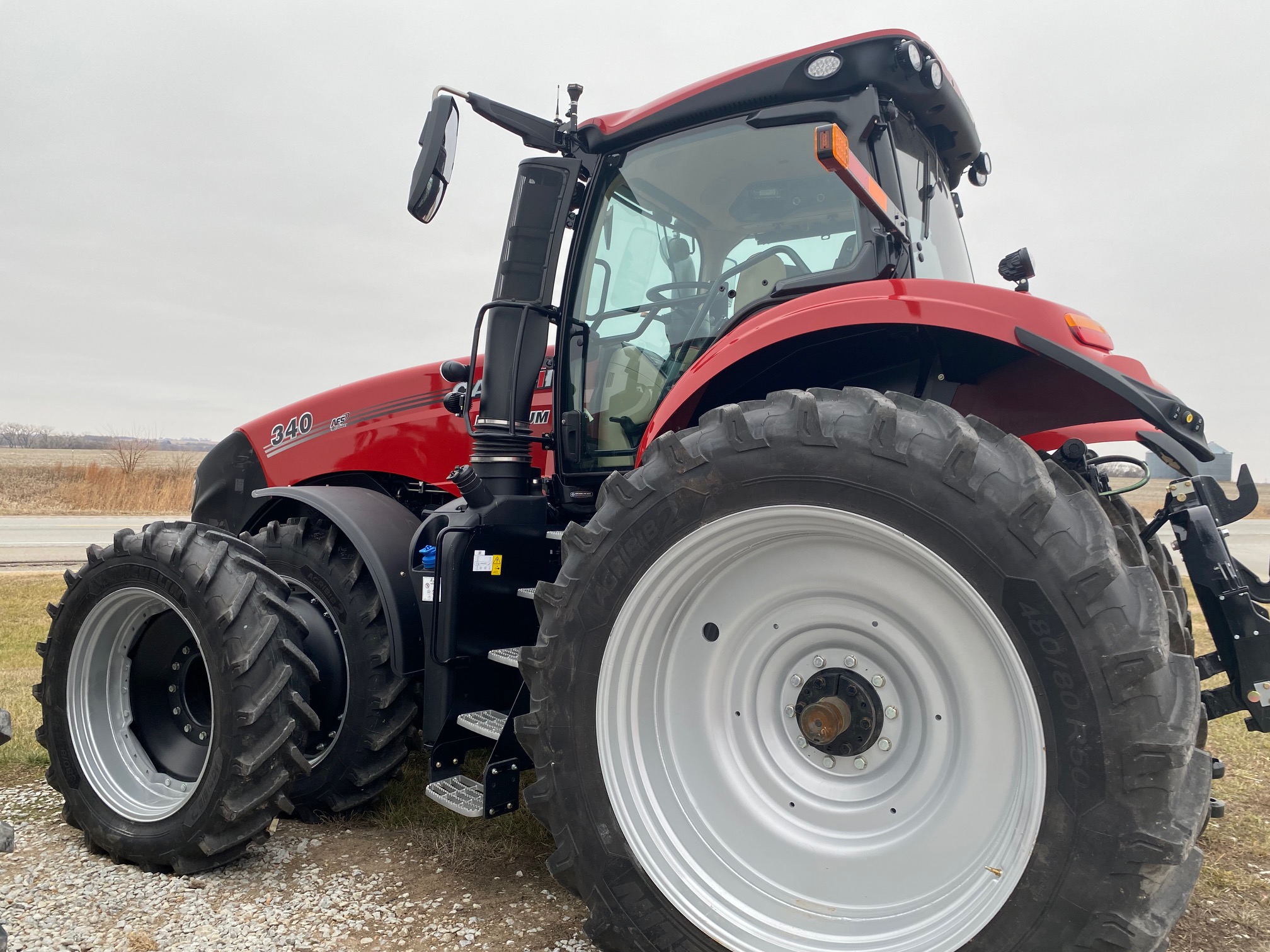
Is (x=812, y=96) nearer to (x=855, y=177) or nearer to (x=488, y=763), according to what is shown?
(x=855, y=177)

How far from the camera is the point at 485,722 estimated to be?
2.70 metres

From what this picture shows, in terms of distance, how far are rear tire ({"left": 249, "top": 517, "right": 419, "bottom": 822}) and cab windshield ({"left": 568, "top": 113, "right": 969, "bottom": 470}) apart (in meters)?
1.04

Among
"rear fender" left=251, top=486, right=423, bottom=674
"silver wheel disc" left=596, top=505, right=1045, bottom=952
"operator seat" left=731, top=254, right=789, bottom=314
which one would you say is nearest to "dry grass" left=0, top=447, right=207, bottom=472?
"rear fender" left=251, top=486, right=423, bottom=674

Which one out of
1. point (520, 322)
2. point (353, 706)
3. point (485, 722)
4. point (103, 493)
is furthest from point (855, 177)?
point (103, 493)

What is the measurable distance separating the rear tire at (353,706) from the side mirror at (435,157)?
137 cm

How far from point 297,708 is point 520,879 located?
896mm

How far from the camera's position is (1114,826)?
1.60m

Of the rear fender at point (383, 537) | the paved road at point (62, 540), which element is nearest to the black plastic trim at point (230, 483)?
the rear fender at point (383, 537)

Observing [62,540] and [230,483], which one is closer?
[230,483]

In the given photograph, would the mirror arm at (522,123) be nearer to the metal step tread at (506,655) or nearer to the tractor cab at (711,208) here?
the tractor cab at (711,208)

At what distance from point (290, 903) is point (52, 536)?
16.8m

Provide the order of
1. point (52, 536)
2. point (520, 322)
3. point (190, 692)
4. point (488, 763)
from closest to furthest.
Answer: point (488, 763), point (520, 322), point (190, 692), point (52, 536)

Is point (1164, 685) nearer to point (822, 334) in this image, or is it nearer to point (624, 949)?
point (822, 334)

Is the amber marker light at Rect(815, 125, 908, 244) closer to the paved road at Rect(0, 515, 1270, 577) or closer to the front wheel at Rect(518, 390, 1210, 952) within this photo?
the front wheel at Rect(518, 390, 1210, 952)
